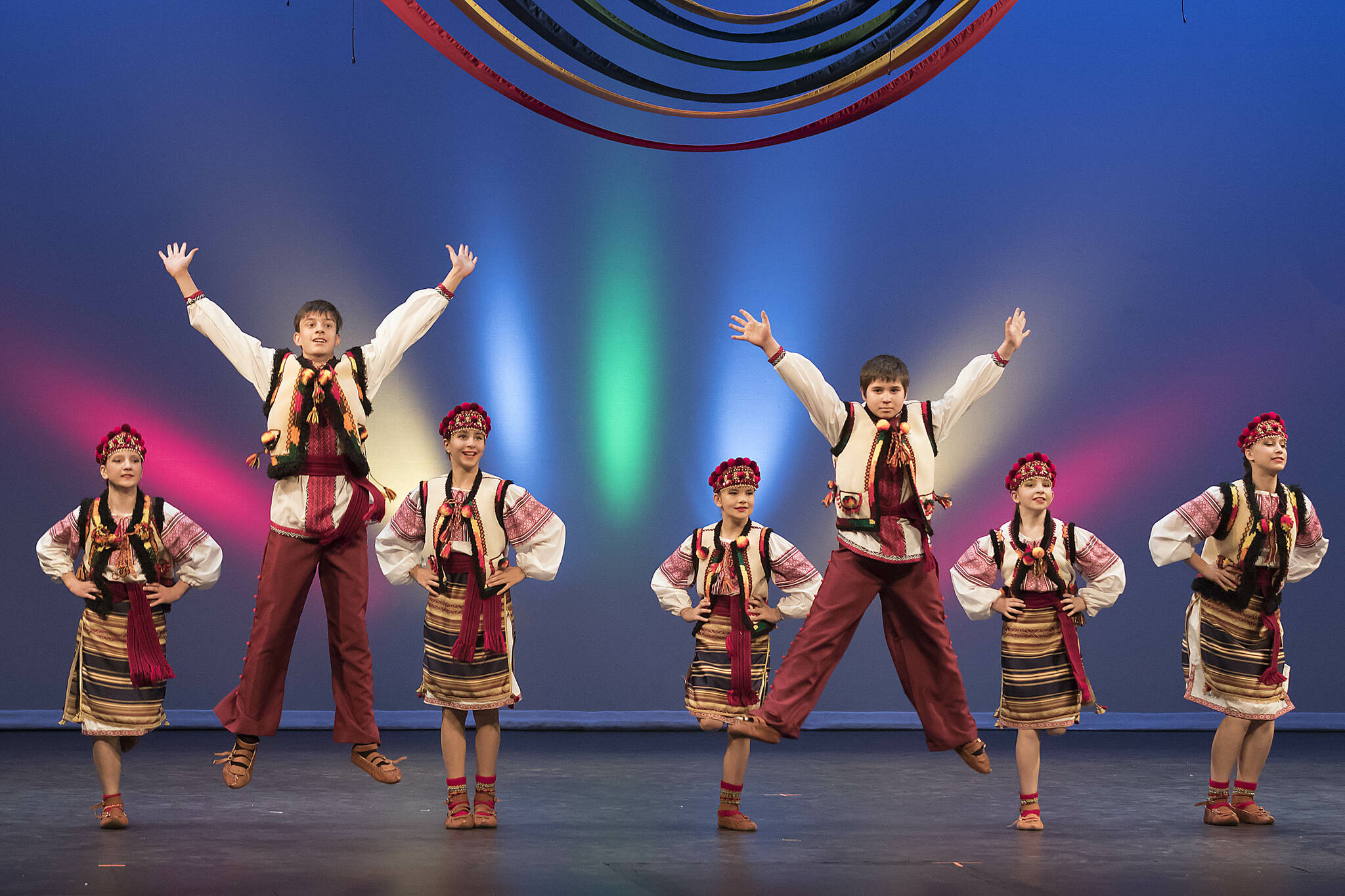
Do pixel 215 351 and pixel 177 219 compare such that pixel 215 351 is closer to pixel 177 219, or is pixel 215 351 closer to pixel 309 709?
pixel 177 219

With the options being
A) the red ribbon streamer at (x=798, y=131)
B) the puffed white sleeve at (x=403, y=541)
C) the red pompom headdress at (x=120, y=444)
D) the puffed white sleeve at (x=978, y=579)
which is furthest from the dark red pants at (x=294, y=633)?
the puffed white sleeve at (x=978, y=579)

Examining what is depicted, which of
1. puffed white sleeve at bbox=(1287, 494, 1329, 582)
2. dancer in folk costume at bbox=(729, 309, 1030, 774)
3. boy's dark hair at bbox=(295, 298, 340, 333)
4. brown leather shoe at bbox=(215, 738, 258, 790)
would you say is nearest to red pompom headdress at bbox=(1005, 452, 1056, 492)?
dancer in folk costume at bbox=(729, 309, 1030, 774)

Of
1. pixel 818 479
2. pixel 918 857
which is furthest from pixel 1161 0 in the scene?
pixel 918 857

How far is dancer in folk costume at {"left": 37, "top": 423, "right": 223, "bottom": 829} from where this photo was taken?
386 centimetres

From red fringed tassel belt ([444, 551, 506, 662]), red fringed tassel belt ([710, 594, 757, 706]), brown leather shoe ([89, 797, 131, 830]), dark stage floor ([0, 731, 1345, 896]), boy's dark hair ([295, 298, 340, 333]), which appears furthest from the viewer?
red fringed tassel belt ([710, 594, 757, 706])

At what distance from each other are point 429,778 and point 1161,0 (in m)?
4.99

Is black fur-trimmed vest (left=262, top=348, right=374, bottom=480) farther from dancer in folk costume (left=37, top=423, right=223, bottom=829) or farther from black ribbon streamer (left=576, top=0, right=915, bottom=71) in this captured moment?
black ribbon streamer (left=576, top=0, right=915, bottom=71)

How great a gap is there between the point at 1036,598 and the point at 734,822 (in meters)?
1.16

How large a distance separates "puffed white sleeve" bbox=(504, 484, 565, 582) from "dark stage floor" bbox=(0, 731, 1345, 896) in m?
0.78

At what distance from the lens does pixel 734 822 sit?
382cm

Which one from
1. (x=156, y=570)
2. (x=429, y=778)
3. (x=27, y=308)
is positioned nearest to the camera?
(x=156, y=570)

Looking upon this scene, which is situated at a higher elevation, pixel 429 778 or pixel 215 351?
pixel 215 351

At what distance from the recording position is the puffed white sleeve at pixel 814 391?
3.64m

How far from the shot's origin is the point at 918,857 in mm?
3352
